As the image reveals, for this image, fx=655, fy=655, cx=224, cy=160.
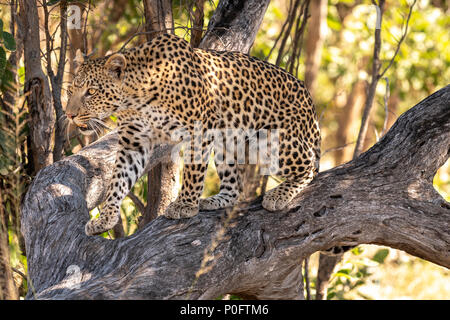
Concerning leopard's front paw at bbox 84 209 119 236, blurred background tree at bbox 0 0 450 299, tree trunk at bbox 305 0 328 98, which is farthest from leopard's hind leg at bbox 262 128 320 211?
tree trunk at bbox 305 0 328 98

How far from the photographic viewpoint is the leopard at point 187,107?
15.8ft

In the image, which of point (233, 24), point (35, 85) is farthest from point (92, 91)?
point (233, 24)

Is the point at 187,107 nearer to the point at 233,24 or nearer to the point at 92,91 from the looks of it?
the point at 92,91

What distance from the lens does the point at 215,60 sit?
17.0ft

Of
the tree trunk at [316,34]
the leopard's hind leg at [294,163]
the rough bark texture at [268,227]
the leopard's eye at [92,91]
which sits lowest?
the rough bark texture at [268,227]

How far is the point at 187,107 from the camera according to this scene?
4824 mm

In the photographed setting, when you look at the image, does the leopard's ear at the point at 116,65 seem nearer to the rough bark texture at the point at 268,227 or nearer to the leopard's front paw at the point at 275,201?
the rough bark texture at the point at 268,227

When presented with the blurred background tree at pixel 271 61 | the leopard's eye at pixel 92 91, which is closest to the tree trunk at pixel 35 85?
the blurred background tree at pixel 271 61

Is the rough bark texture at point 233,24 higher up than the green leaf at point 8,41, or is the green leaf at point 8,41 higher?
the rough bark texture at point 233,24

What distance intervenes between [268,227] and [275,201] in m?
0.21

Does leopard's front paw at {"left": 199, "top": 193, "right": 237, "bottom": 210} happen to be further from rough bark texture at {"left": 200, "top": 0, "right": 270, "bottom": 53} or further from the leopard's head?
rough bark texture at {"left": 200, "top": 0, "right": 270, "bottom": 53}

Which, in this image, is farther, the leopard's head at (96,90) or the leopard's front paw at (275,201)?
the leopard's front paw at (275,201)

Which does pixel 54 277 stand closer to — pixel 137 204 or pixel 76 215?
pixel 76 215

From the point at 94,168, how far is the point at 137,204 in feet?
5.02
